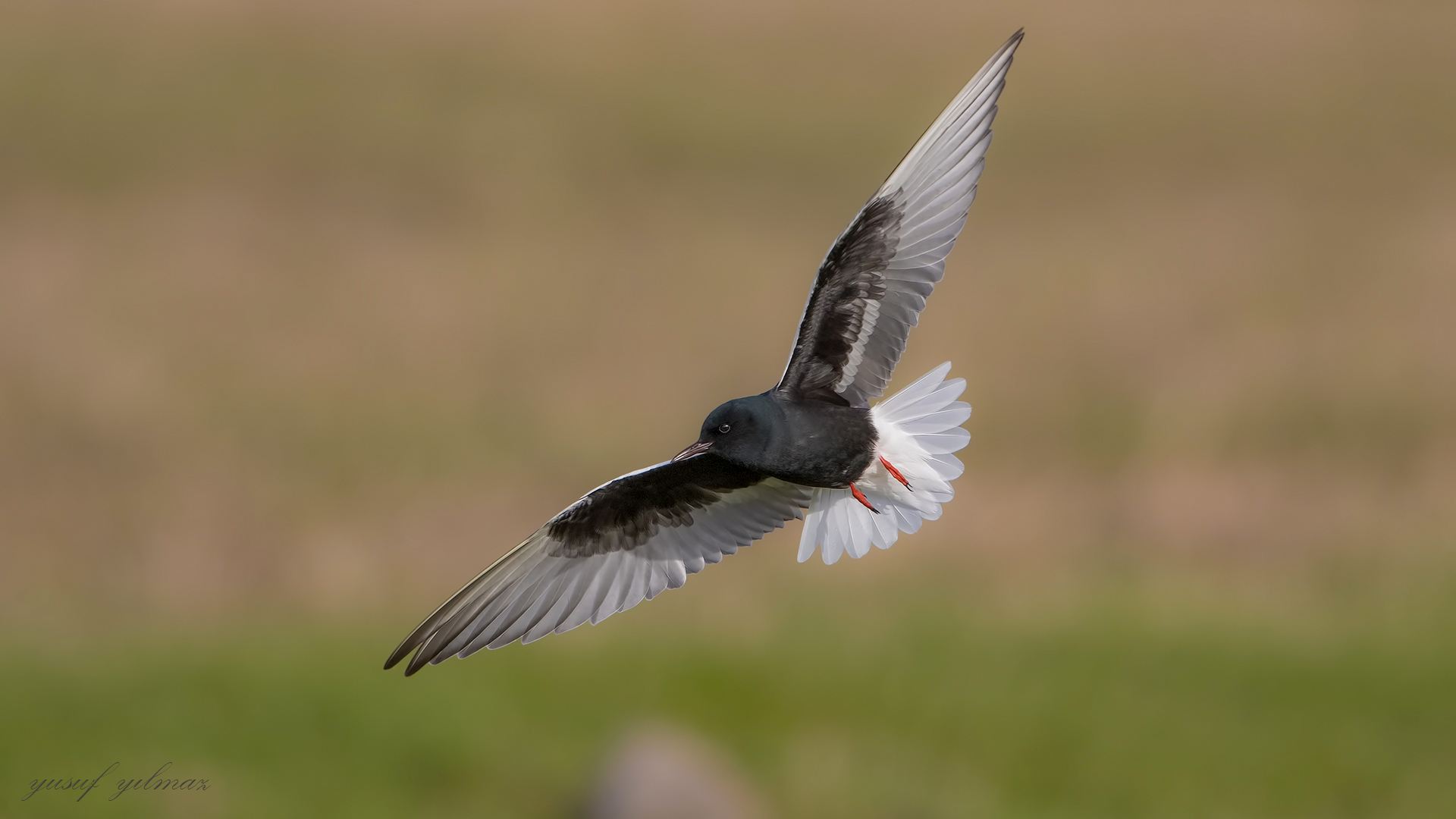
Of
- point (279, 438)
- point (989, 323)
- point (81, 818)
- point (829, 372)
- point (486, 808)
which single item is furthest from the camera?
point (989, 323)

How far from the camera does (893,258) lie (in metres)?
4.71

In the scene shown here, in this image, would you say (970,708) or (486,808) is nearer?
(486,808)

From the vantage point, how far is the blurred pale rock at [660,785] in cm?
1048

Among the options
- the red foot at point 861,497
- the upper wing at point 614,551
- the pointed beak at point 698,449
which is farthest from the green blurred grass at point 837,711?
the pointed beak at point 698,449

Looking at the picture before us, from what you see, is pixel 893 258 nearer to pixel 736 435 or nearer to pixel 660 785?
pixel 736 435

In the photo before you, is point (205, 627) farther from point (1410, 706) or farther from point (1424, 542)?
point (1424, 542)

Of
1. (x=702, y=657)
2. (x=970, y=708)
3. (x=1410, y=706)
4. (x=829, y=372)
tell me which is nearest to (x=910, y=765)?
(x=970, y=708)

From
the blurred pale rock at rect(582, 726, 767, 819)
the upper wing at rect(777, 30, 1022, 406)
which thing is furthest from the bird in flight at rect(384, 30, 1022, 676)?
the blurred pale rock at rect(582, 726, 767, 819)

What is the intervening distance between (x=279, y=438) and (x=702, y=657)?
5.12 meters

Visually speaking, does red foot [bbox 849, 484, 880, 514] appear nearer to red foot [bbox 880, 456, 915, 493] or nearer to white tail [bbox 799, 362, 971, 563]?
white tail [bbox 799, 362, 971, 563]

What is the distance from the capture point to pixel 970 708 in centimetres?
1381

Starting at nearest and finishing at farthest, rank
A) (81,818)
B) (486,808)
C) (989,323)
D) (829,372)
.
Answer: (829,372) → (81,818) → (486,808) → (989,323)

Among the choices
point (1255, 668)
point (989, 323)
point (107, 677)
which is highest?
point (989, 323)

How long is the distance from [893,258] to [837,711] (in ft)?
30.4
